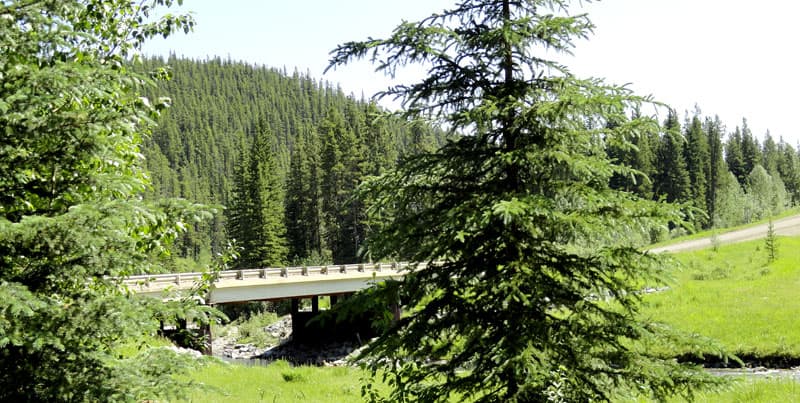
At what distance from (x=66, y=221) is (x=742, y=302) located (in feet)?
89.6

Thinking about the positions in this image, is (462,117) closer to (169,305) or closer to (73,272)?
(169,305)

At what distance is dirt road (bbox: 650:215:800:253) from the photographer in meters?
44.2

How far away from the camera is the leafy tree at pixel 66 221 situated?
15.5 ft

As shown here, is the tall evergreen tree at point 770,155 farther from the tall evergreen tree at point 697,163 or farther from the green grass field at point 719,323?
the green grass field at point 719,323

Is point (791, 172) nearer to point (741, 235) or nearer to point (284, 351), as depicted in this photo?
point (741, 235)

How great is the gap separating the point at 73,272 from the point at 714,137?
98405 millimetres

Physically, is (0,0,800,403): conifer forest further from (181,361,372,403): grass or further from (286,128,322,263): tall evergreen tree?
(286,128,322,263): tall evergreen tree

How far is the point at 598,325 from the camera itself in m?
6.33

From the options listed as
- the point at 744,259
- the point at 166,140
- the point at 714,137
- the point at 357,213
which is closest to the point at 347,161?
the point at 357,213

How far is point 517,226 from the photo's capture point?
21.3 feet

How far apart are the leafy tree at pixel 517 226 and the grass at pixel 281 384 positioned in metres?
6.75

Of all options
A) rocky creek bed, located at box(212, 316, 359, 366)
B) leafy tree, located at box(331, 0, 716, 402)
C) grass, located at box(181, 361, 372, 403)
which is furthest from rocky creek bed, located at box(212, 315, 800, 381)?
leafy tree, located at box(331, 0, 716, 402)

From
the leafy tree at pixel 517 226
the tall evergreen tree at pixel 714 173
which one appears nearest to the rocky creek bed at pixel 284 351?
the leafy tree at pixel 517 226

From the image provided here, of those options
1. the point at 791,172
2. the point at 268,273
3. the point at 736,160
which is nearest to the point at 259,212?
the point at 268,273
